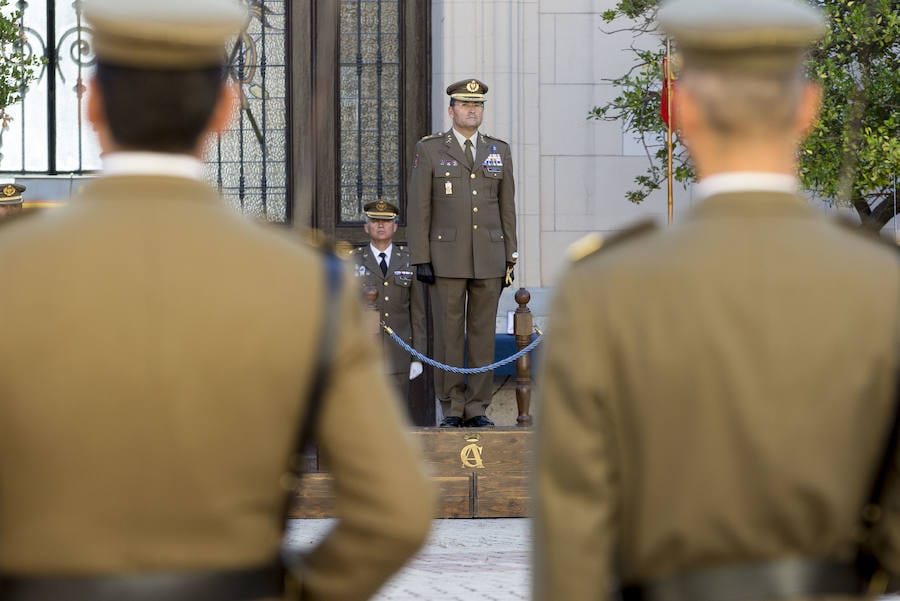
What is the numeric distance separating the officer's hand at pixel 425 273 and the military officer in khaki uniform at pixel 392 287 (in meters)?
0.56

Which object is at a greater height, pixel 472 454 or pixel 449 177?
pixel 449 177

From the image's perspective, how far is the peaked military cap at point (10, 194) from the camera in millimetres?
11594

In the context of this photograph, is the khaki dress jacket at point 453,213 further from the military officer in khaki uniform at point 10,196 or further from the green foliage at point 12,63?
the green foliage at point 12,63

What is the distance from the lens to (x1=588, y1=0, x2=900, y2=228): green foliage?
1084cm

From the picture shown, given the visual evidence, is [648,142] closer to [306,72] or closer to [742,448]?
[306,72]

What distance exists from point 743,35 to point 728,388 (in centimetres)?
56

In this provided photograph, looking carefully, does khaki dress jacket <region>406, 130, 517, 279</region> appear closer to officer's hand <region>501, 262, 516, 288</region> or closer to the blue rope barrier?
officer's hand <region>501, 262, 516, 288</region>

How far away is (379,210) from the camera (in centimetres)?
1216

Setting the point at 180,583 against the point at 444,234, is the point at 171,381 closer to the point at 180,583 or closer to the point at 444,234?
the point at 180,583

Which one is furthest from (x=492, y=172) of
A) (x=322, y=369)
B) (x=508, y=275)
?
(x=322, y=369)

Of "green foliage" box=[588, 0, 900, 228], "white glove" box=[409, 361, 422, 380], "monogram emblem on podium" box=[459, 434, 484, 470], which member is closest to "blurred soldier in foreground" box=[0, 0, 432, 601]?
"monogram emblem on podium" box=[459, 434, 484, 470]

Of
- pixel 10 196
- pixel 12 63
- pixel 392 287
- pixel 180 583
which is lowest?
pixel 180 583

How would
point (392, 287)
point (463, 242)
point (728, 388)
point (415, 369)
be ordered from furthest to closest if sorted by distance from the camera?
point (392, 287), point (415, 369), point (463, 242), point (728, 388)

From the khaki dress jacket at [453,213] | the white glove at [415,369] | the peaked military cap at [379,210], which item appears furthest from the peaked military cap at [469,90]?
the white glove at [415,369]
